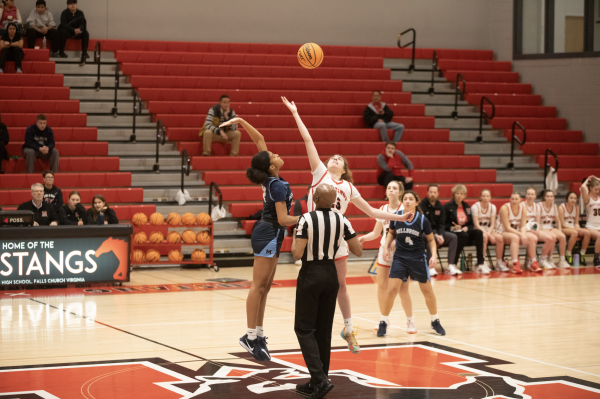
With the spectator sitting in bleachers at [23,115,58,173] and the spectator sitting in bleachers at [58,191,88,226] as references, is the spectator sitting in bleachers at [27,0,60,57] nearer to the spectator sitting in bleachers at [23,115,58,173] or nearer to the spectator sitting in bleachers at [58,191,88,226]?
the spectator sitting in bleachers at [23,115,58,173]

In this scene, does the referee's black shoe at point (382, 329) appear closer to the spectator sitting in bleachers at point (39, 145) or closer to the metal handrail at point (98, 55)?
the spectator sitting in bleachers at point (39, 145)

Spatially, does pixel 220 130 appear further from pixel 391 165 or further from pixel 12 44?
pixel 12 44

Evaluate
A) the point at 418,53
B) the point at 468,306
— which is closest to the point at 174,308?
the point at 468,306

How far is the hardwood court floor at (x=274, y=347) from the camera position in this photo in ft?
19.4

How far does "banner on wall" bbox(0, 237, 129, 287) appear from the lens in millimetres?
10969

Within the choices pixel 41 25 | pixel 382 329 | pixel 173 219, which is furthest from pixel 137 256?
pixel 41 25

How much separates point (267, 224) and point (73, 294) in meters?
5.24

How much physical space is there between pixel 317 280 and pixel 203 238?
8077 mm

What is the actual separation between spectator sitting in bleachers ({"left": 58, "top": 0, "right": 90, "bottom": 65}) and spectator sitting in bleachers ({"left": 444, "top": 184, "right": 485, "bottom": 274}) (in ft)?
30.0

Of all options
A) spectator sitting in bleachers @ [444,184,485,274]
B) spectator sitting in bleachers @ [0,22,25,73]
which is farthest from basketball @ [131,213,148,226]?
spectator sitting in bleachers @ [0,22,25,73]

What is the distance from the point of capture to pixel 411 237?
8.05m

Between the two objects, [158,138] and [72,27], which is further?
[72,27]

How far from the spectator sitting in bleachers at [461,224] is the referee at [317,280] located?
818 cm

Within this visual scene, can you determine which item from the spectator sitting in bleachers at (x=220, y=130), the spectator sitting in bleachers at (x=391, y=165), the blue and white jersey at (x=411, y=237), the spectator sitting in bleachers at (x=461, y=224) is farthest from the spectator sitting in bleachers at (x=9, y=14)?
the blue and white jersey at (x=411, y=237)
